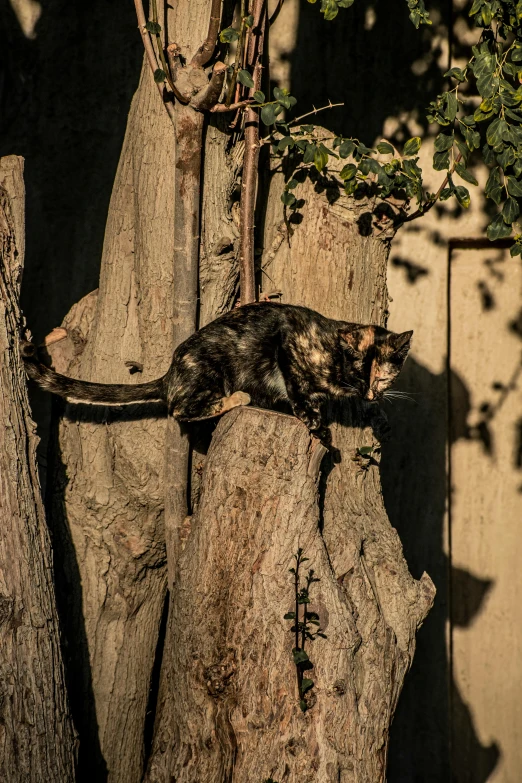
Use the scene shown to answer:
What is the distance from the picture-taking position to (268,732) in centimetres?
395

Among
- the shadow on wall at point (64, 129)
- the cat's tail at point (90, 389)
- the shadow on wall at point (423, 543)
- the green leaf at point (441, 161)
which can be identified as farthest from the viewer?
the shadow on wall at point (64, 129)

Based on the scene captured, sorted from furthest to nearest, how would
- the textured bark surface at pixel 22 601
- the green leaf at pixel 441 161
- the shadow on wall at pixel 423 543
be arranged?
the shadow on wall at pixel 423 543 < the green leaf at pixel 441 161 < the textured bark surface at pixel 22 601

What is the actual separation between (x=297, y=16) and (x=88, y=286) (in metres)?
2.45

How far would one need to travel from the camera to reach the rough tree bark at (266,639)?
397cm

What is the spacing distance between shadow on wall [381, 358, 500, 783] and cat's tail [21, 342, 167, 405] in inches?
88.8

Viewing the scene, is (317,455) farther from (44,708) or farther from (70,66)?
(70,66)

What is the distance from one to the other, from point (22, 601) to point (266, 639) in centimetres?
114

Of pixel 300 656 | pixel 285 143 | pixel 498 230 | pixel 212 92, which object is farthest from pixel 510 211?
pixel 300 656

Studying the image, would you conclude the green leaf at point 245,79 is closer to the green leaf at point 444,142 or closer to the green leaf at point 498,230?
the green leaf at point 444,142

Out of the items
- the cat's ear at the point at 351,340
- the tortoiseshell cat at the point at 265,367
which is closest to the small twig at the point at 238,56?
the tortoiseshell cat at the point at 265,367

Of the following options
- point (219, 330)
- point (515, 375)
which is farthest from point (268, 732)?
point (515, 375)

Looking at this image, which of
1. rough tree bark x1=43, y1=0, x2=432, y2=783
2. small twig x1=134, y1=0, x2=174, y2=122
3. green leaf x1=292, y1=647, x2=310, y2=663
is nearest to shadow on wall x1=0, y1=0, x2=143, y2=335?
rough tree bark x1=43, y1=0, x2=432, y2=783

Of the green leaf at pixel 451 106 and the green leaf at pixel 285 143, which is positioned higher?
the green leaf at pixel 451 106

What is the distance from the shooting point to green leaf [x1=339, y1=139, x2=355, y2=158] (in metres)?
4.60
